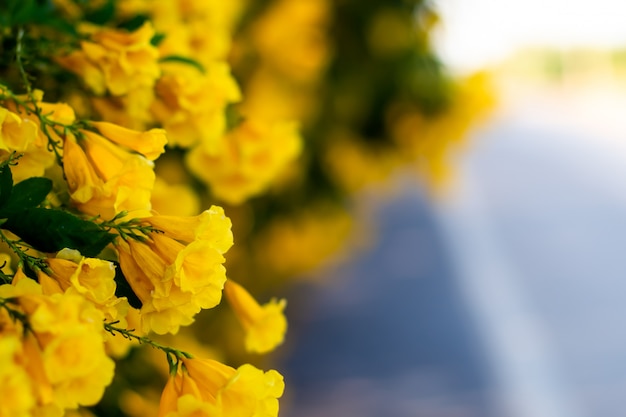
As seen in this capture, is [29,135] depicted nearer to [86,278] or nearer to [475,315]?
[86,278]

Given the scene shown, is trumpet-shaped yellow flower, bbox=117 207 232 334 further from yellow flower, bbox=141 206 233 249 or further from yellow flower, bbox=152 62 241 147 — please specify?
yellow flower, bbox=152 62 241 147

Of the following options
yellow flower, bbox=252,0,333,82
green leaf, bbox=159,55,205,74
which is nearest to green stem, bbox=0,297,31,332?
green leaf, bbox=159,55,205,74

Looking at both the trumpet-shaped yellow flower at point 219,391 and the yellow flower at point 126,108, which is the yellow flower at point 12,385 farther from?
the yellow flower at point 126,108

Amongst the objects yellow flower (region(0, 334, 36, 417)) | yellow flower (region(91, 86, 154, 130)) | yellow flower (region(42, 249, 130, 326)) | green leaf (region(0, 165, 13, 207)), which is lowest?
yellow flower (region(0, 334, 36, 417))

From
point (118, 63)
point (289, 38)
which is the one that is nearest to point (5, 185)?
point (118, 63)

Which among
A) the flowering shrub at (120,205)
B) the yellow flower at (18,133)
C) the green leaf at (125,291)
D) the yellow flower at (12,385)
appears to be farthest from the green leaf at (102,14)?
the yellow flower at (12,385)
